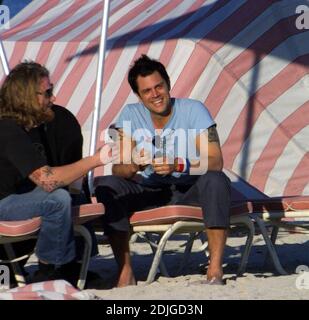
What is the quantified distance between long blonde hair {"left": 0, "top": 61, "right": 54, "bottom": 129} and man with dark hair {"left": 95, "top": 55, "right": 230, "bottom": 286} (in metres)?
0.49

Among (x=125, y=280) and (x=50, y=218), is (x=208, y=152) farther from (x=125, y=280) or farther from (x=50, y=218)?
(x=50, y=218)

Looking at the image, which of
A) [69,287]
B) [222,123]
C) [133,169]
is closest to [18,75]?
[133,169]

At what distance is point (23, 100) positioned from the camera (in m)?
5.74

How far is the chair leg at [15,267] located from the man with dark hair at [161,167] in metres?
0.48

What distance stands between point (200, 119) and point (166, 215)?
0.58 meters

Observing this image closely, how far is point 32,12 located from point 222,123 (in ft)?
7.81

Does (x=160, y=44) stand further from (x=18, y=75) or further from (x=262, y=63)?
(x=18, y=75)

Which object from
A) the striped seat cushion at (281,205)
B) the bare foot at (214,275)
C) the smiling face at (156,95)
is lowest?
the bare foot at (214,275)

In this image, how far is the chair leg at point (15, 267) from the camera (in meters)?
5.73

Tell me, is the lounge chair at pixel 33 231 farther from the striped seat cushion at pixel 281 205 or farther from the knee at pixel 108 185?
the striped seat cushion at pixel 281 205
